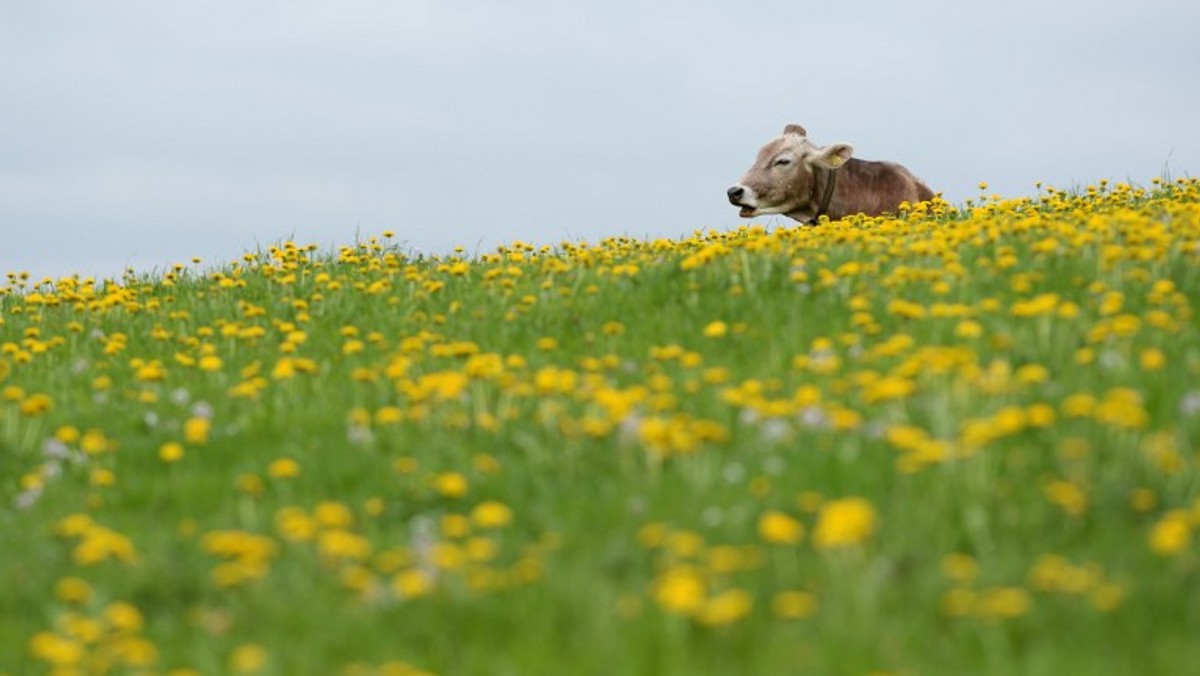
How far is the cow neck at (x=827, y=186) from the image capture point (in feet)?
73.8

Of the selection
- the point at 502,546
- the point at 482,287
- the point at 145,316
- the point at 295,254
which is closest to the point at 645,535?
the point at 502,546

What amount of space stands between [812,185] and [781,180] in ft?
1.61

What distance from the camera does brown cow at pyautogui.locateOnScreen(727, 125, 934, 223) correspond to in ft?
73.8

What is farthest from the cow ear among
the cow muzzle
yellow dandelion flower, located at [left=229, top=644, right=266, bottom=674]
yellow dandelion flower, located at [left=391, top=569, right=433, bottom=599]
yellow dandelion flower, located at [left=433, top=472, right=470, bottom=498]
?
yellow dandelion flower, located at [left=229, top=644, right=266, bottom=674]

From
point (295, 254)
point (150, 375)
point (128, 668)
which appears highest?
point (295, 254)

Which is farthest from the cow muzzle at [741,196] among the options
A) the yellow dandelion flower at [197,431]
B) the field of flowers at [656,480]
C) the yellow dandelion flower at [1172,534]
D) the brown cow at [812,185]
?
the yellow dandelion flower at [1172,534]

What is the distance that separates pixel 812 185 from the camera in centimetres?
2261

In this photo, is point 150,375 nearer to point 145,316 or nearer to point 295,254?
point 145,316

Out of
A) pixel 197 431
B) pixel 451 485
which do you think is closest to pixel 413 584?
pixel 451 485

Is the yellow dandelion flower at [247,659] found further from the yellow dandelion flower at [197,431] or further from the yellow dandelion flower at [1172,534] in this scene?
the yellow dandelion flower at [1172,534]

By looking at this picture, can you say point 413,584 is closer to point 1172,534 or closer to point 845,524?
point 845,524

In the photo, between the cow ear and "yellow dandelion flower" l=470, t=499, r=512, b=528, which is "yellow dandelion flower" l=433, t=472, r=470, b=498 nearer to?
"yellow dandelion flower" l=470, t=499, r=512, b=528

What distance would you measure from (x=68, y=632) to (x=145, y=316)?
7.95 meters

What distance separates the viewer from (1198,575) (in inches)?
229
